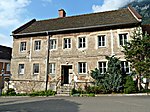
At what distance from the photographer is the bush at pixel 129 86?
16516mm

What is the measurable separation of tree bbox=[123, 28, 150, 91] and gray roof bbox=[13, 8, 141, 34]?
227 cm

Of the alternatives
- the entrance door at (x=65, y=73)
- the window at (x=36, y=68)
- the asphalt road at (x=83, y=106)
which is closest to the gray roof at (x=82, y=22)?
the window at (x=36, y=68)

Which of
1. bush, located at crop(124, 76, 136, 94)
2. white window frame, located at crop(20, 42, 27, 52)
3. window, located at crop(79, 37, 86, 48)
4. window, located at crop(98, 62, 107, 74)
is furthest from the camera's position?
white window frame, located at crop(20, 42, 27, 52)

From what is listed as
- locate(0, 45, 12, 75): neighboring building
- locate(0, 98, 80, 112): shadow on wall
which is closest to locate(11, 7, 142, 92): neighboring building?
locate(0, 98, 80, 112): shadow on wall

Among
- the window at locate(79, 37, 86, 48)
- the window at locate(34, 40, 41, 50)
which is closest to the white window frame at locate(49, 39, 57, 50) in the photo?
the window at locate(34, 40, 41, 50)

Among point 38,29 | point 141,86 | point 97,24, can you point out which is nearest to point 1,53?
point 38,29

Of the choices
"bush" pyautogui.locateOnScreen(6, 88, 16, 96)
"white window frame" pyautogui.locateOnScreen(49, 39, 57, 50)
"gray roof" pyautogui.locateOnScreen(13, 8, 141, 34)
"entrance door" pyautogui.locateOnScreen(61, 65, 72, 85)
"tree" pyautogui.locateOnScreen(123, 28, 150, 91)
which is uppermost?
"gray roof" pyautogui.locateOnScreen(13, 8, 141, 34)

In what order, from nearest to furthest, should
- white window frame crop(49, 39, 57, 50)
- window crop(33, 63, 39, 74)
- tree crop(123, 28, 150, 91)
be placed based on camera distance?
1. tree crop(123, 28, 150, 91)
2. white window frame crop(49, 39, 57, 50)
3. window crop(33, 63, 39, 74)

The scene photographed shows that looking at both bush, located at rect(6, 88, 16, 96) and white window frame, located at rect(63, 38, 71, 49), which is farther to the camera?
white window frame, located at rect(63, 38, 71, 49)

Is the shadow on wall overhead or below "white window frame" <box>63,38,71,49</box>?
below

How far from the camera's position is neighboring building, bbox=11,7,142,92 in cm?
1980

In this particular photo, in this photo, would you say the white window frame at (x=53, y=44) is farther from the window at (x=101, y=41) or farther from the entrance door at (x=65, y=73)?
the window at (x=101, y=41)

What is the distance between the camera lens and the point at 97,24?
20.9m

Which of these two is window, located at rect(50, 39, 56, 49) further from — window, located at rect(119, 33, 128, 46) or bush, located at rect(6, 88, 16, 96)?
window, located at rect(119, 33, 128, 46)
